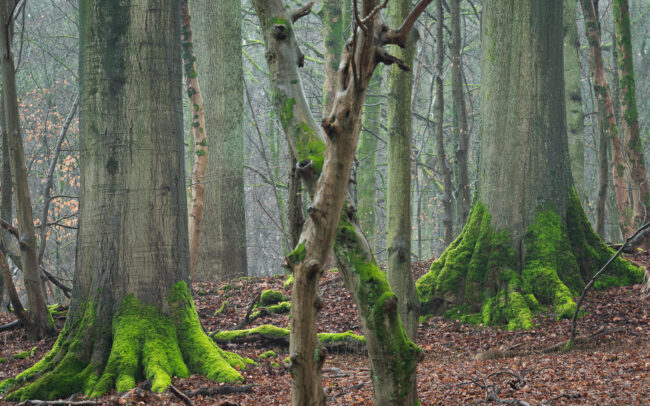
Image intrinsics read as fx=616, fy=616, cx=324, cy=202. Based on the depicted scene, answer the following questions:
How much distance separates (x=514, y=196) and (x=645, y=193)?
3662mm

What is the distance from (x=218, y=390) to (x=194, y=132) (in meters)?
6.59

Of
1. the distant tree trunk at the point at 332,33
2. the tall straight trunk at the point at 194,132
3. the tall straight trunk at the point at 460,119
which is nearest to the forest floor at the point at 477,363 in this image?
the tall straight trunk at the point at 194,132

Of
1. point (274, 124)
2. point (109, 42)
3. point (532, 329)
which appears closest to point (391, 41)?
point (109, 42)

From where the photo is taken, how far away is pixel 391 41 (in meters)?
3.25

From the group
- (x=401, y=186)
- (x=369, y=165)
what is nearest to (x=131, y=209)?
(x=401, y=186)

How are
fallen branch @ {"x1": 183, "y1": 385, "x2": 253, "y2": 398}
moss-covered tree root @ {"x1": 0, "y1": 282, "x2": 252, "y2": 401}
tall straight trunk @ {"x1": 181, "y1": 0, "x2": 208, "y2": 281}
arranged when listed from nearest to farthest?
fallen branch @ {"x1": 183, "y1": 385, "x2": 253, "y2": 398} < moss-covered tree root @ {"x1": 0, "y1": 282, "x2": 252, "y2": 401} < tall straight trunk @ {"x1": 181, "y1": 0, "x2": 208, "y2": 281}

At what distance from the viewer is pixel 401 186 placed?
533cm

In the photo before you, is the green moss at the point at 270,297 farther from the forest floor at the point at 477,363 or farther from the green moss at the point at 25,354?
the green moss at the point at 25,354

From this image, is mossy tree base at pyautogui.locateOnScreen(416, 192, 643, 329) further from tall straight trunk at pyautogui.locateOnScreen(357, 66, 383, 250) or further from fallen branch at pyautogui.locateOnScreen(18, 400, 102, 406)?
tall straight trunk at pyautogui.locateOnScreen(357, 66, 383, 250)

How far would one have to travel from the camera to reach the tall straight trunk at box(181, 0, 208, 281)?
36.4 feet

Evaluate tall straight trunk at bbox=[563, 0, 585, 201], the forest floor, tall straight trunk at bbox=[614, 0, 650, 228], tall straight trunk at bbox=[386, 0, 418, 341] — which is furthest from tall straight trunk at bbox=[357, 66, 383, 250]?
tall straight trunk at bbox=[386, 0, 418, 341]

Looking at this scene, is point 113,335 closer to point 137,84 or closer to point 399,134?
point 137,84

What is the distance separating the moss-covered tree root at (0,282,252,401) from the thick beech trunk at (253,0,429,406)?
2.53 meters

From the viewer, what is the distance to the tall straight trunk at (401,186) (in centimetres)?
507
